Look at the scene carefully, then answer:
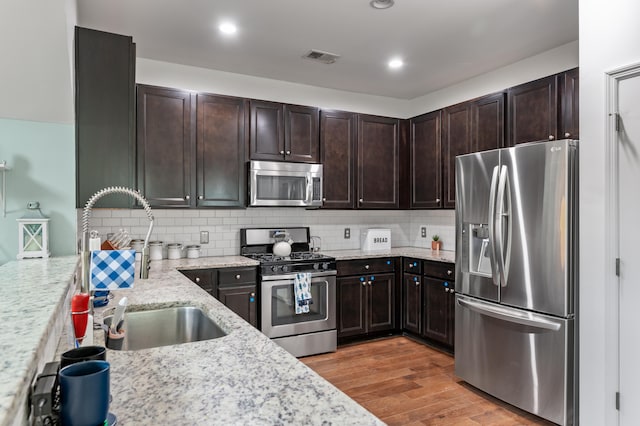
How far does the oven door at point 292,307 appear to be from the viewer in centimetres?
371

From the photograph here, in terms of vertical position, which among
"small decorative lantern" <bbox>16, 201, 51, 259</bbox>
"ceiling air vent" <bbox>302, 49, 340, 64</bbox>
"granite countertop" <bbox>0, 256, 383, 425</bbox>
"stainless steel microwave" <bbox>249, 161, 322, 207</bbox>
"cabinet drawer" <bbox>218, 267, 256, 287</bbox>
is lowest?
"cabinet drawer" <bbox>218, 267, 256, 287</bbox>

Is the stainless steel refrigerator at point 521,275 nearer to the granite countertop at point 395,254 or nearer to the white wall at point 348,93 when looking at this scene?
the granite countertop at point 395,254

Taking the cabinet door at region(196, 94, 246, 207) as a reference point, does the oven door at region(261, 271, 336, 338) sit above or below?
below

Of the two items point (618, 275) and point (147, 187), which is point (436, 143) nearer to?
point (618, 275)

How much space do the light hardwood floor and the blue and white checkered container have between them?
1946 millimetres

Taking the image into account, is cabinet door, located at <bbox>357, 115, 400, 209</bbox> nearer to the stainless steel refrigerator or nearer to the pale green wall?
the stainless steel refrigerator

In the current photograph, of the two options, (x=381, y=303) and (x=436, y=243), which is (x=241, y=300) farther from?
(x=436, y=243)

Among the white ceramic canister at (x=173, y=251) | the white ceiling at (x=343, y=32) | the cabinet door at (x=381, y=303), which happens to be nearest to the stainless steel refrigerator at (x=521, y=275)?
the white ceiling at (x=343, y=32)

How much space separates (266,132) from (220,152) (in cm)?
50

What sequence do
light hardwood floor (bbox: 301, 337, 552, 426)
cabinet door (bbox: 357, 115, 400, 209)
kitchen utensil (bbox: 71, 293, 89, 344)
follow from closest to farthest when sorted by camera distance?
kitchen utensil (bbox: 71, 293, 89, 344)
light hardwood floor (bbox: 301, 337, 552, 426)
cabinet door (bbox: 357, 115, 400, 209)

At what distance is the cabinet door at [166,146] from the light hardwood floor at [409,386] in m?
1.97

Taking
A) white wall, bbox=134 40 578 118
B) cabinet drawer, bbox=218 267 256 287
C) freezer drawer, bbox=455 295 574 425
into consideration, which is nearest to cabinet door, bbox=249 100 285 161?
white wall, bbox=134 40 578 118

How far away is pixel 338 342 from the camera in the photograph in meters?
4.16

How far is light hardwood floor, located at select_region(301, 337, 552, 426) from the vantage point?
2756mm
